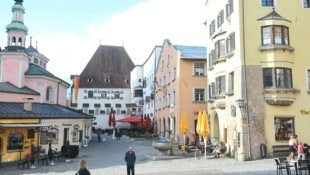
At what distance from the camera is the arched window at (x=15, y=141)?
29109 millimetres

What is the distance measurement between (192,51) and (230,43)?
527 inches

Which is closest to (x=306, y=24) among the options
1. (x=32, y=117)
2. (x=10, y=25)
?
(x=32, y=117)

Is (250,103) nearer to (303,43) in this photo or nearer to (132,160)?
(303,43)

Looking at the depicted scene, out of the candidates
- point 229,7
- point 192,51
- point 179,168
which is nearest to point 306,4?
point 229,7

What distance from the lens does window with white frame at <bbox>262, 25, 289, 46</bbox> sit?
27.5 metres

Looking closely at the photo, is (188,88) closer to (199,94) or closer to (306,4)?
(199,94)

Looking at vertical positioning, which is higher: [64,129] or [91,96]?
[91,96]

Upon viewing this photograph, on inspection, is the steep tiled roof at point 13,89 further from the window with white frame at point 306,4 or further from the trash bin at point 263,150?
the window with white frame at point 306,4

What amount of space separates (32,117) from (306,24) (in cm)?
2327

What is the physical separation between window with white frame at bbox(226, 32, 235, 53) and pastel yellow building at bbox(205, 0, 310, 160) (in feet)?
0.26

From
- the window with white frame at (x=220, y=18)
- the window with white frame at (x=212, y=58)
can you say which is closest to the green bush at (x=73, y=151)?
the window with white frame at (x=212, y=58)

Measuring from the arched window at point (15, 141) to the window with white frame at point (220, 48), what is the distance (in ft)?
57.6

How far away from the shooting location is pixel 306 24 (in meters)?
28.5

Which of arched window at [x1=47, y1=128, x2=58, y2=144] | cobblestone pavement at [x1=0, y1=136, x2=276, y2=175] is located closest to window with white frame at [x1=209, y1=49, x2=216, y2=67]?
cobblestone pavement at [x1=0, y1=136, x2=276, y2=175]
